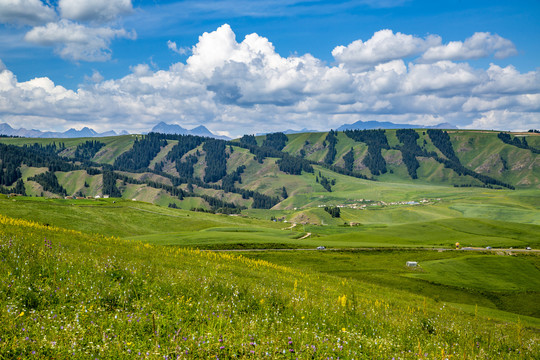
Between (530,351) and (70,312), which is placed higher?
(70,312)

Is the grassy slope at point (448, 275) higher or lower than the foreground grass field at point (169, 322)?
lower

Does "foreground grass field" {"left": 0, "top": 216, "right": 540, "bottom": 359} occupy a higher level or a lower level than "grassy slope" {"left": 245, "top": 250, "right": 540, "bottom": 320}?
higher

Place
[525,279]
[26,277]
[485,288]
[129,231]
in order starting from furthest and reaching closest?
[129,231] < [525,279] < [485,288] < [26,277]

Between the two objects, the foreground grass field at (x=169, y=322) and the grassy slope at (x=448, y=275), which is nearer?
the foreground grass field at (x=169, y=322)

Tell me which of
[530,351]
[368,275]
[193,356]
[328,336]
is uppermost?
[193,356]

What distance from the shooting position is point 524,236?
151750mm

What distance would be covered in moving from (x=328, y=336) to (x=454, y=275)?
7512 cm

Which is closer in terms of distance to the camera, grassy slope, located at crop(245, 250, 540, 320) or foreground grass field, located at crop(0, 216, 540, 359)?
foreground grass field, located at crop(0, 216, 540, 359)

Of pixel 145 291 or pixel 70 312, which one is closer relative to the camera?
pixel 70 312

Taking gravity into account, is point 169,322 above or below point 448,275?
above

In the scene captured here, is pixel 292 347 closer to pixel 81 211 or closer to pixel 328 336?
pixel 328 336

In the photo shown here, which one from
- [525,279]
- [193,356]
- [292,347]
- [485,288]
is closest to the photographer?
[193,356]

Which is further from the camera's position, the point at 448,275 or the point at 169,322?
the point at 448,275

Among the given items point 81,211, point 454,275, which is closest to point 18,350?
point 454,275
